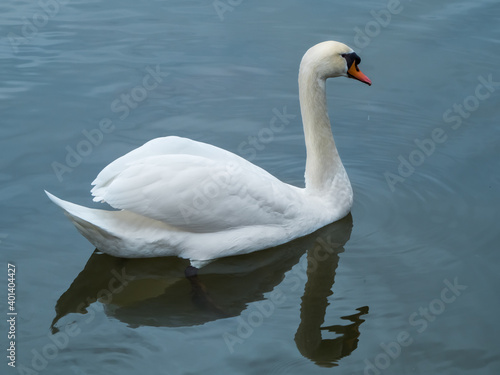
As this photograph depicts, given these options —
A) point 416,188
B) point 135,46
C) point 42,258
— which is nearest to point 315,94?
point 416,188

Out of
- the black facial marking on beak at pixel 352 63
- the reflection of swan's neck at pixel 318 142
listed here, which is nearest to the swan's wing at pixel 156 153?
the reflection of swan's neck at pixel 318 142

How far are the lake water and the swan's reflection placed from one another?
0.01m

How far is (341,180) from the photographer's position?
732 centimetres

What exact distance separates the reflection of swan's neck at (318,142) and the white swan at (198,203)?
0.01 meters

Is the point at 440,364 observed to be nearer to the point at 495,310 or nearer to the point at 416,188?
the point at 495,310

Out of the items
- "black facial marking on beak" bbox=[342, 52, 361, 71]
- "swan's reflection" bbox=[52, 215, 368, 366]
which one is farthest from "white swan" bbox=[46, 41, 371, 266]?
"swan's reflection" bbox=[52, 215, 368, 366]

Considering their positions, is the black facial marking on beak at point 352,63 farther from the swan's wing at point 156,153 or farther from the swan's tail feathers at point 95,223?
the swan's tail feathers at point 95,223

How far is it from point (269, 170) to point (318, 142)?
87 cm

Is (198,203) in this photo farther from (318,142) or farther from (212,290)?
(318,142)

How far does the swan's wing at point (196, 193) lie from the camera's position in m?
6.28

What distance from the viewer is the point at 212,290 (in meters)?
6.49

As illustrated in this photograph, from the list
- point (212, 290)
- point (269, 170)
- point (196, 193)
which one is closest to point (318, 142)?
point (269, 170)

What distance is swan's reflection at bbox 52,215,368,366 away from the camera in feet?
19.9

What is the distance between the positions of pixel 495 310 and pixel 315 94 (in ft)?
7.42
